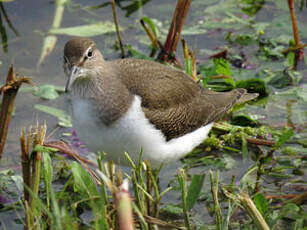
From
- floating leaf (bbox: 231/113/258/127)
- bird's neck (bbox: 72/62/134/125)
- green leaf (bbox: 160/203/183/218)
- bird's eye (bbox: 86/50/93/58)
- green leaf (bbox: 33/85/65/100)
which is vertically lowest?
green leaf (bbox: 160/203/183/218)

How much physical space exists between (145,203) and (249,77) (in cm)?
307

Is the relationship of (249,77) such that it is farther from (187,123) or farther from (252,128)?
(187,123)

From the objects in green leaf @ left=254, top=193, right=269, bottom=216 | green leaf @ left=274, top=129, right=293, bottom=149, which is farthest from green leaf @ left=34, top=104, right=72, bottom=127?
green leaf @ left=254, top=193, right=269, bottom=216

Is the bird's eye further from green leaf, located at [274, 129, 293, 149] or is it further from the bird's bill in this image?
green leaf, located at [274, 129, 293, 149]

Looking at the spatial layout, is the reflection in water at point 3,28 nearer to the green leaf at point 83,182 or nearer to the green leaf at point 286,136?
the green leaf at point 83,182

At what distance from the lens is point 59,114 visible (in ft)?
18.3

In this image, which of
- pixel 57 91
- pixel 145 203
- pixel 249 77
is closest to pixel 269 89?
pixel 249 77

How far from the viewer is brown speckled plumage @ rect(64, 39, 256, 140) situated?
412cm

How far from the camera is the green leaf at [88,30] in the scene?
22.6ft

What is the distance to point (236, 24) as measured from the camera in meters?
7.22

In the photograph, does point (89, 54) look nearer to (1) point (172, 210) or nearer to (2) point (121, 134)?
(2) point (121, 134)

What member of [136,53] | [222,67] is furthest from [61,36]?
[222,67]

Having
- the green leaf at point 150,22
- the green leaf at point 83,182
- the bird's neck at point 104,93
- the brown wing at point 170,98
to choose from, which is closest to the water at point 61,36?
the green leaf at point 150,22

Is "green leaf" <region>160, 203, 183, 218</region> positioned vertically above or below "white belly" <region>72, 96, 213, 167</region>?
below
